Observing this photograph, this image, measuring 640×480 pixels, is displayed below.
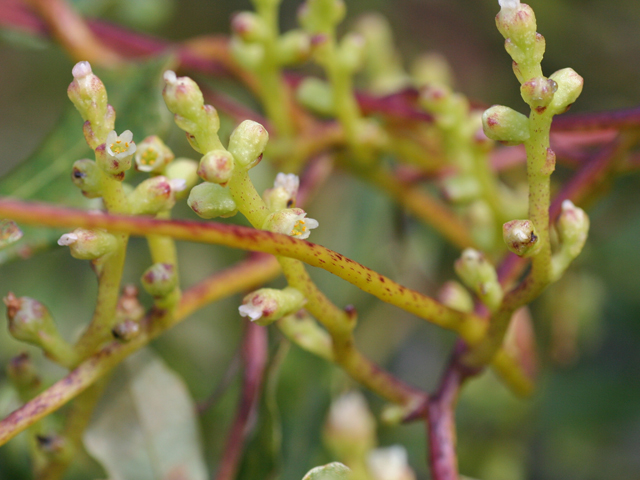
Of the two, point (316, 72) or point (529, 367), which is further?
point (316, 72)

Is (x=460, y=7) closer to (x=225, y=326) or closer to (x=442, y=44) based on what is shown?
(x=442, y=44)

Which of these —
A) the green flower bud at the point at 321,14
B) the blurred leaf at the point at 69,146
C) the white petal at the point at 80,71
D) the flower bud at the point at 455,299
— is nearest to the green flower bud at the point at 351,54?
the green flower bud at the point at 321,14

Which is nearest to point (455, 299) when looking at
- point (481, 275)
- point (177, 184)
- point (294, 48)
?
point (481, 275)

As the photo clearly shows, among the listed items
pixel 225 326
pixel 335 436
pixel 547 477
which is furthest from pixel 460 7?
pixel 335 436

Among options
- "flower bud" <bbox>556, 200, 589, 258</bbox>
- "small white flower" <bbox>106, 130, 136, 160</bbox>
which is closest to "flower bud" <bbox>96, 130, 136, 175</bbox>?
"small white flower" <bbox>106, 130, 136, 160</bbox>

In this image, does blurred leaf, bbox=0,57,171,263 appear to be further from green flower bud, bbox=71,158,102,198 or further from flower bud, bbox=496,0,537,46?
flower bud, bbox=496,0,537,46

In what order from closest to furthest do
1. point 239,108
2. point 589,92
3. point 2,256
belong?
point 2,256 < point 239,108 < point 589,92
